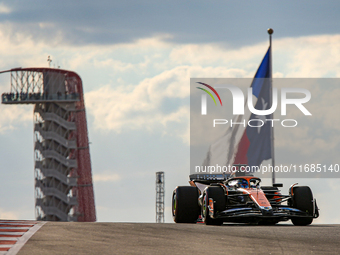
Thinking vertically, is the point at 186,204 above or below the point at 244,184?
below

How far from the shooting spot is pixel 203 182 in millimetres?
23453

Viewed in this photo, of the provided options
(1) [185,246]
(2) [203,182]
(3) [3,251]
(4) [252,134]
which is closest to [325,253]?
(1) [185,246]

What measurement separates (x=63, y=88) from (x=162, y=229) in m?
69.0

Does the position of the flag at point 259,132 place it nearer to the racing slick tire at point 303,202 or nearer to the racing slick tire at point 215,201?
the racing slick tire at point 303,202

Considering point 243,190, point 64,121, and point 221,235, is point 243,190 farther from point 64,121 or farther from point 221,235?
point 64,121

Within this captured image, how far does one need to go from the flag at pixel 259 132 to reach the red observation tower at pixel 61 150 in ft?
157

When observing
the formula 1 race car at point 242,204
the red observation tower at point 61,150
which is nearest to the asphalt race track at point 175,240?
the formula 1 race car at point 242,204

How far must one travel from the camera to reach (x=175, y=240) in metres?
15.1

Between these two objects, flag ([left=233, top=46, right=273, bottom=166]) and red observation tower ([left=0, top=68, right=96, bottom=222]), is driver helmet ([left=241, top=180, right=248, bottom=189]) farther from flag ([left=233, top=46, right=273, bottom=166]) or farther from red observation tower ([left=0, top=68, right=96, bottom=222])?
red observation tower ([left=0, top=68, right=96, bottom=222])

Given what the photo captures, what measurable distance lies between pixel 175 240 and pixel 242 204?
539 cm

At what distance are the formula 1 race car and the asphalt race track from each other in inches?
60.9

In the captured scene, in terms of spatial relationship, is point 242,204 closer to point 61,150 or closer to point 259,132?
point 259,132

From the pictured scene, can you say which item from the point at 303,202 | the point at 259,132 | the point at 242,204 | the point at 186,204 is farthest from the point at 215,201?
the point at 259,132

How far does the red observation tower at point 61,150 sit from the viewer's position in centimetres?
8375
